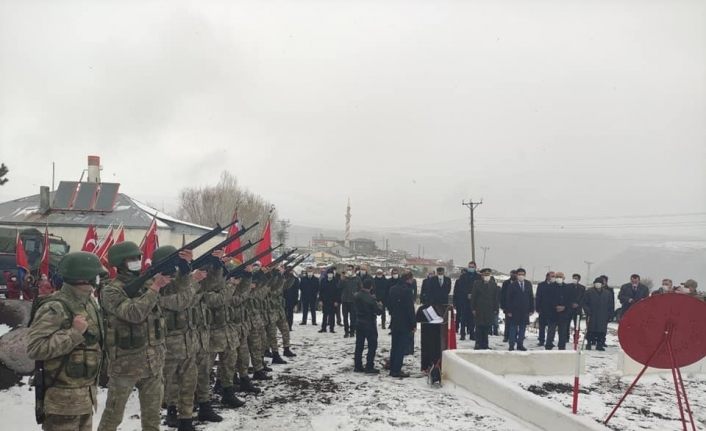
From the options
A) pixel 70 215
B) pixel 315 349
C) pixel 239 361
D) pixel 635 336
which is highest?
pixel 70 215

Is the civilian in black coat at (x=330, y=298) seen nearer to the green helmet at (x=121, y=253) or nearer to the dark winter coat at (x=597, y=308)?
the dark winter coat at (x=597, y=308)

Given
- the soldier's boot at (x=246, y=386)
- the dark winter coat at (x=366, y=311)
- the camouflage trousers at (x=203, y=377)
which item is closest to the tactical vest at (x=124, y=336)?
the camouflage trousers at (x=203, y=377)

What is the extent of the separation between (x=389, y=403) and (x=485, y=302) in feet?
14.9

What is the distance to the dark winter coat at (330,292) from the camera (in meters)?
12.8

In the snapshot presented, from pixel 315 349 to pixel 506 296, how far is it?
4393 mm

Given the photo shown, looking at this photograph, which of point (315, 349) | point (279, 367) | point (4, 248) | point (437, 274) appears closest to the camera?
point (279, 367)

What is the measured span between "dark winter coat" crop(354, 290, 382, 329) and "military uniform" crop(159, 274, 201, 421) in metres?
3.36

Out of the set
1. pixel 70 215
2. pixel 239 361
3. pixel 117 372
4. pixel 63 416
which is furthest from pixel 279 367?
pixel 70 215

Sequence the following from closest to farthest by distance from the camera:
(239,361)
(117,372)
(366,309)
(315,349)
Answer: (117,372) → (239,361) → (366,309) → (315,349)

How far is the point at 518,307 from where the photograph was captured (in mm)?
10258

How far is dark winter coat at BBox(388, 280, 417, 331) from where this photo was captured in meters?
7.90

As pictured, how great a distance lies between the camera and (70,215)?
2731cm

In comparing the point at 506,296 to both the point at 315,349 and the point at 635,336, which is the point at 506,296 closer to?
the point at 315,349

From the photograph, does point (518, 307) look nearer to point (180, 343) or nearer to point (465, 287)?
point (465, 287)
